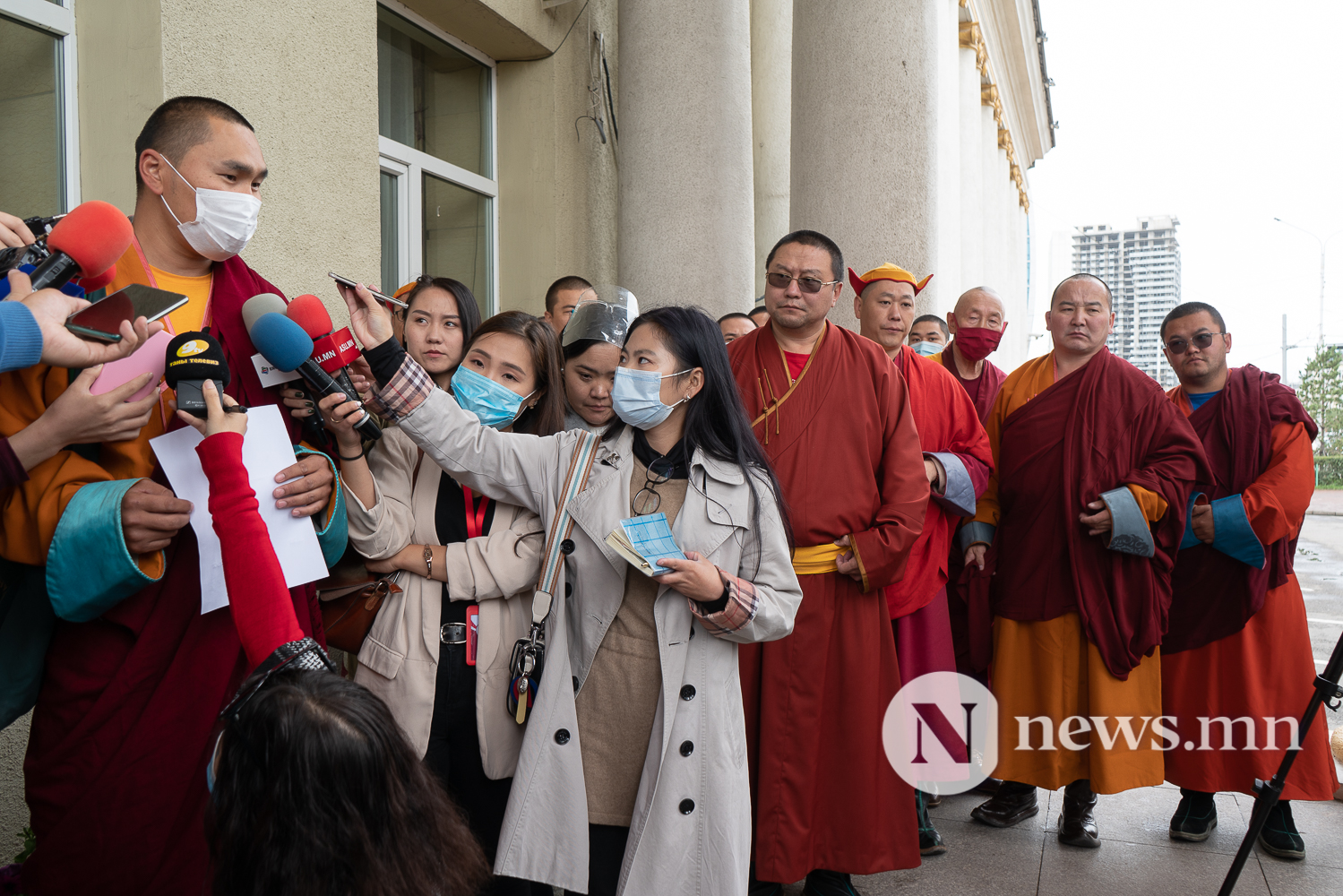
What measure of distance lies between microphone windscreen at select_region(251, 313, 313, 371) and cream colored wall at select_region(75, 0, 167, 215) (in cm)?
214

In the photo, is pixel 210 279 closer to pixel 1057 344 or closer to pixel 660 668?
pixel 660 668

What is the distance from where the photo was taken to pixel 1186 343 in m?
4.23

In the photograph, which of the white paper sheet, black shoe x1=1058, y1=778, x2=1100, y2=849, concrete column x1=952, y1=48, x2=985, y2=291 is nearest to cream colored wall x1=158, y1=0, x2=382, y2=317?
the white paper sheet

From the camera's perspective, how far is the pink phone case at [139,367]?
1.88 m

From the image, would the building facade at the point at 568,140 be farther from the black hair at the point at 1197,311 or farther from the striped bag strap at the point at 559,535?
the striped bag strap at the point at 559,535

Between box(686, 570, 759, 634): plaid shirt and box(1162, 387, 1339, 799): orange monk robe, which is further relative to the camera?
box(1162, 387, 1339, 799): orange monk robe

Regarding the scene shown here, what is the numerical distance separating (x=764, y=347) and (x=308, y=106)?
100 inches

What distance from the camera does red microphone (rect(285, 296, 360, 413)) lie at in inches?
85.6

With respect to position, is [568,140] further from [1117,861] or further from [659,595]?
[1117,861]

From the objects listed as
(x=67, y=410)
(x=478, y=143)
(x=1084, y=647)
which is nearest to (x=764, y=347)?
(x=1084, y=647)

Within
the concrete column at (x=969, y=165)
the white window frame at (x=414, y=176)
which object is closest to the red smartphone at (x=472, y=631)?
the white window frame at (x=414, y=176)

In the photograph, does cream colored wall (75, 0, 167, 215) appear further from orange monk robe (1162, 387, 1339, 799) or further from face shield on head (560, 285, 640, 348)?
orange monk robe (1162, 387, 1339, 799)

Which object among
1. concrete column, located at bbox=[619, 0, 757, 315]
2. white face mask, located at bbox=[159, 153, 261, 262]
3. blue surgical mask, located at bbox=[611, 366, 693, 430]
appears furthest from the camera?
concrete column, located at bbox=[619, 0, 757, 315]

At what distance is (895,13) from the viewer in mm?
5758
